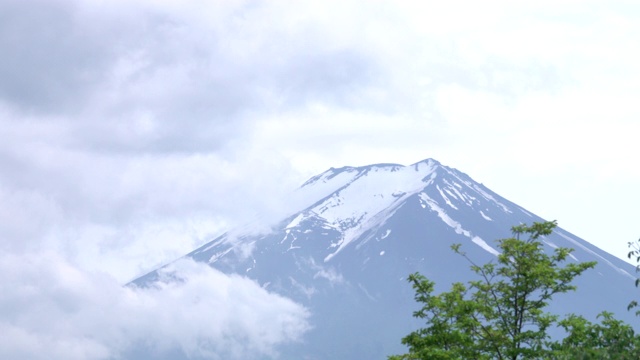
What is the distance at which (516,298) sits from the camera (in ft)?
92.8

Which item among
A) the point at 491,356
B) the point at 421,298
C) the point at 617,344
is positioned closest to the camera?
the point at 617,344

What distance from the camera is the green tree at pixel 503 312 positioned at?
27.5 metres

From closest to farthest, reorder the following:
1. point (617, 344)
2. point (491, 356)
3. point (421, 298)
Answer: point (617, 344)
point (491, 356)
point (421, 298)

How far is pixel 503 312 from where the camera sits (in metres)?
29.2

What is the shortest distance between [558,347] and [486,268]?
3.17m

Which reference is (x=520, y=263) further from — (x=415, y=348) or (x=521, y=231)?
(x=415, y=348)

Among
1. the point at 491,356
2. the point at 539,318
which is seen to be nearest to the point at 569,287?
the point at 539,318

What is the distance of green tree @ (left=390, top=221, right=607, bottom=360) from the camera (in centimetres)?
2753

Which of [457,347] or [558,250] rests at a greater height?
[558,250]

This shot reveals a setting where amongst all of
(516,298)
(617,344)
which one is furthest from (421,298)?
(617,344)

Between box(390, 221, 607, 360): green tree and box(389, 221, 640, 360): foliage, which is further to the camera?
box(390, 221, 607, 360): green tree

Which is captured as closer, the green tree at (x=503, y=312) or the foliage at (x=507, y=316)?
the foliage at (x=507, y=316)

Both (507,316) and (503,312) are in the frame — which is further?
(503,312)

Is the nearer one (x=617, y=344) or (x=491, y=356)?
(x=617, y=344)
